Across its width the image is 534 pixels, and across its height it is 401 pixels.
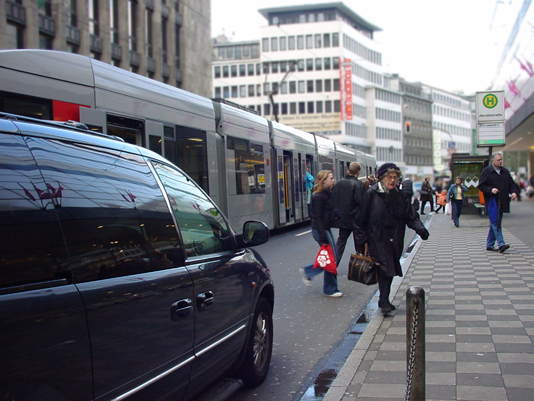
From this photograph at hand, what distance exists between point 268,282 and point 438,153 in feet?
449

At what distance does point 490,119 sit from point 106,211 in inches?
926

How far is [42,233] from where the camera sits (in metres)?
2.59

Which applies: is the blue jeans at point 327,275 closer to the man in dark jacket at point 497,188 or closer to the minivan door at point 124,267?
the man in dark jacket at point 497,188

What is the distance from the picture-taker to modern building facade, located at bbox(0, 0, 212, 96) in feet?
92.9

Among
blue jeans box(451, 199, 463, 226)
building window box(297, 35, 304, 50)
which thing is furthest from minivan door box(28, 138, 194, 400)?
building window box(297, 35, 304, 50)

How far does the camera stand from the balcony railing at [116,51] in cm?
3522

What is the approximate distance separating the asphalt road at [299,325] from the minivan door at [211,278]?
717 millimetres

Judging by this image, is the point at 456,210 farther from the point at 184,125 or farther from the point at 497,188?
the point at 184,125

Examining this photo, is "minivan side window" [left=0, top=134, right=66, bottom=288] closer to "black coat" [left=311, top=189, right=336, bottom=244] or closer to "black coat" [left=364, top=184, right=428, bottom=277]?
"black coat" [left=364, top=184, right=428, bottom=277]

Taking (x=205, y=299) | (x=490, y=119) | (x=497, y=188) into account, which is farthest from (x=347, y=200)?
(x=490, y=119)

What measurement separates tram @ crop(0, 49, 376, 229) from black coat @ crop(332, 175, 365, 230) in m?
3.32

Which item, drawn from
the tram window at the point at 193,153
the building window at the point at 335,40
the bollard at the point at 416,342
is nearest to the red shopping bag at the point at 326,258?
the tram window at the point at 193,153

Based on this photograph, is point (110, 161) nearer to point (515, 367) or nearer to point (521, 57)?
point (515, 367)

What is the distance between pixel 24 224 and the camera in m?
2.51
